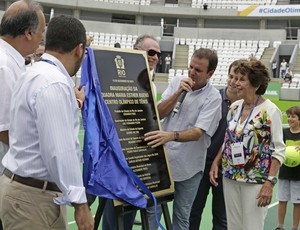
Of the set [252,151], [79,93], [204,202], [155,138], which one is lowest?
[204,202]

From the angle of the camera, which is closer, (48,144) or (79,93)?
(48,144)

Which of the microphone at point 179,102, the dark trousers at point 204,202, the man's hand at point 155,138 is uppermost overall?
the microphone at point 179,102

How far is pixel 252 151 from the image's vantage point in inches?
126

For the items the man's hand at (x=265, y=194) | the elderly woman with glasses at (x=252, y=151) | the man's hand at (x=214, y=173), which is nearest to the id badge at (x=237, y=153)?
the elderly woman with glasses at (x=252, y=151)

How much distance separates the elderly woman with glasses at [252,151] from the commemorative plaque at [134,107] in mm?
607

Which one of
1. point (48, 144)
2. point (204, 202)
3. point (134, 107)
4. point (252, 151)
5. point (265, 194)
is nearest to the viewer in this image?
point (48, 144)

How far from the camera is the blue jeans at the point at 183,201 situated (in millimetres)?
3480

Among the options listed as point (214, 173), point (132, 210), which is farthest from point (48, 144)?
point (214, 173)

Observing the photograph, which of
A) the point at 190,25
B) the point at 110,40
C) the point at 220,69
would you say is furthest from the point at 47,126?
the point at 190,25

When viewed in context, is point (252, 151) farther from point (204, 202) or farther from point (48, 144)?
point (48, 144)

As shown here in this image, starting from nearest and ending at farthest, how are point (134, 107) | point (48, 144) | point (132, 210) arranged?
point (48, 144) → point (132, 210) → point (134, 107)

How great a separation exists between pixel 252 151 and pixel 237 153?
0.40 feet

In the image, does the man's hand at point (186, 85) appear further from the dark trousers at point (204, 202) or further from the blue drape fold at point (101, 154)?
the dark trousers at point (204, 202)

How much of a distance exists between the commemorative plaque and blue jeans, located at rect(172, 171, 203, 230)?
482mm
